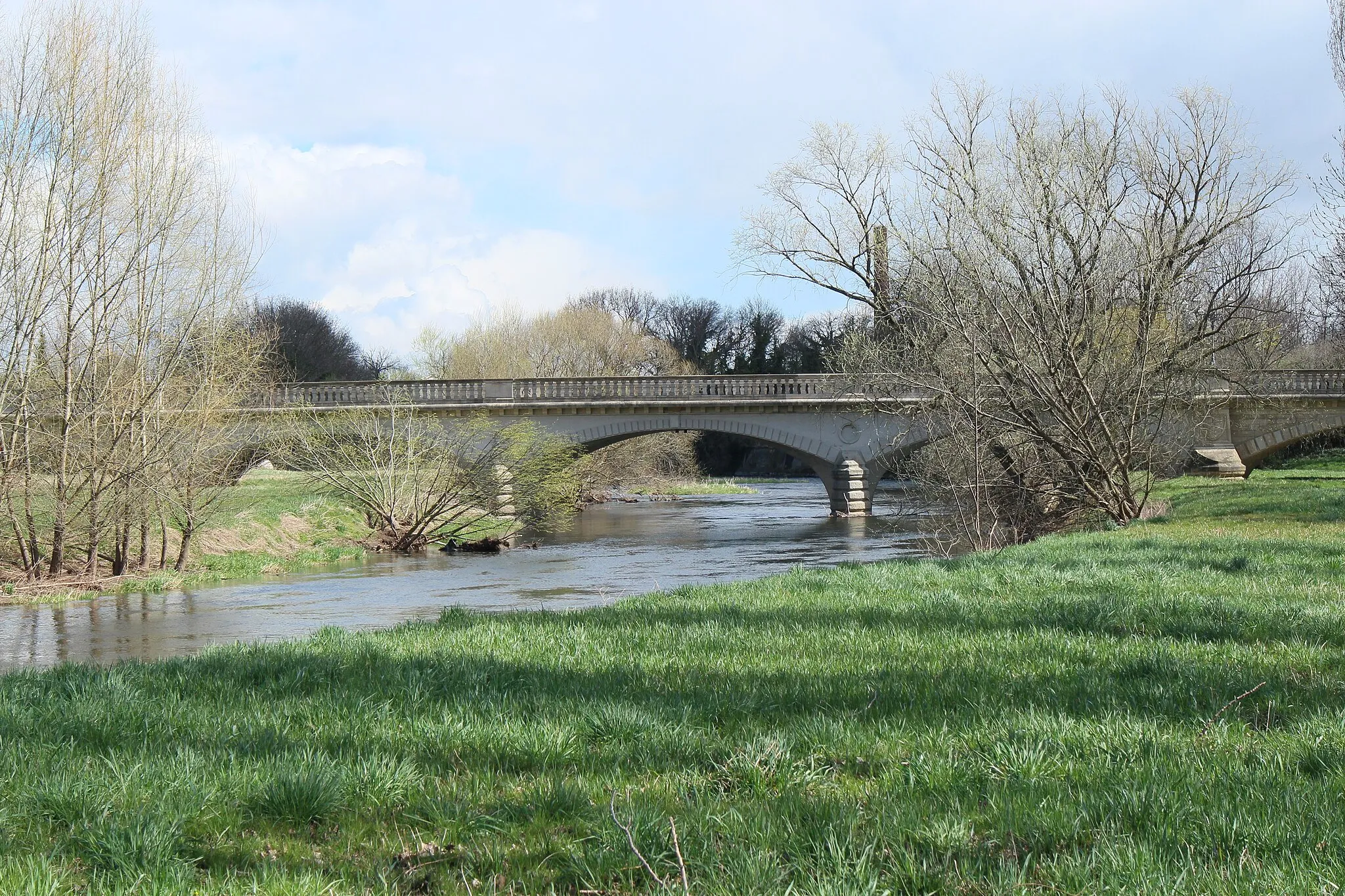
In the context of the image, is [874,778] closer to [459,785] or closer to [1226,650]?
[459,785]

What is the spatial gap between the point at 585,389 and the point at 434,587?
23.4 meters

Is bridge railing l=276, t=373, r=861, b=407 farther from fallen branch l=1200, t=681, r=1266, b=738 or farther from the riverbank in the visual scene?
fallen branch l=1200, t=681, r=1266, b=738

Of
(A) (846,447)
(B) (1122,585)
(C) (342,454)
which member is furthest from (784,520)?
(B) (1122,585)

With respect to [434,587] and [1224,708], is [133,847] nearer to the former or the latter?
[1224,708]

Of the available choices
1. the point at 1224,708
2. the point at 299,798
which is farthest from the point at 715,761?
the point at 1224,708

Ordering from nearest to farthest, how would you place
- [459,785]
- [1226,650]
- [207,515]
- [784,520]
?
[459,785] → [1226,650] → [207,515] → [784,520]

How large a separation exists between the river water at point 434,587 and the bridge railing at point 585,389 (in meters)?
6.59

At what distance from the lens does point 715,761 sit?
4.23 metres

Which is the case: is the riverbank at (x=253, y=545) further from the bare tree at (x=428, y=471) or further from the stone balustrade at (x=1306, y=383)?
the stone balustrade at (x=1306, y=383)

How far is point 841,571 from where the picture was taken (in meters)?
12.1

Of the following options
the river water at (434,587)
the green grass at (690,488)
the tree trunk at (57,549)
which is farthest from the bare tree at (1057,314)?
the green grass at (690,488)

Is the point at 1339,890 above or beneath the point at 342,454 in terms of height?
beneath

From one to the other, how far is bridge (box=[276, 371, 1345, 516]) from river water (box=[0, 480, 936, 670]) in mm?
5876

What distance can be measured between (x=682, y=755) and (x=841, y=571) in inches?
316
